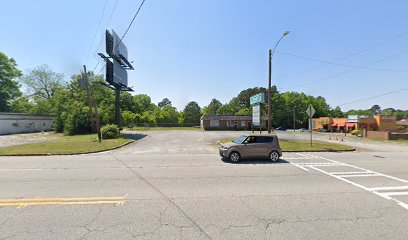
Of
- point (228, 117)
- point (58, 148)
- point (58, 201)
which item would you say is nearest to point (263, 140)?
point (58, 201)

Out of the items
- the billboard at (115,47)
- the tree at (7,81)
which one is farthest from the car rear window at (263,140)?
the tree at (7,81)

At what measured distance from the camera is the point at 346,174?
344 inches

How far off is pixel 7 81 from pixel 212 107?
236 ft

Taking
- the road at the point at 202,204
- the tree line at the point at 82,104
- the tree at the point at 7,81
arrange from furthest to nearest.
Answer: the tree at the point at 7,81
the tree line at the point at 82,104
the road at the point at 202,204

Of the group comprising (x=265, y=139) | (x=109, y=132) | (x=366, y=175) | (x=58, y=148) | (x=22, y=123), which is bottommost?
(x=366, y=175)

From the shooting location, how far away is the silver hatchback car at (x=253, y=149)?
11.2 meters

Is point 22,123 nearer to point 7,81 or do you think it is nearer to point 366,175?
point 7,81

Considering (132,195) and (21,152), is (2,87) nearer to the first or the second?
(21,152)

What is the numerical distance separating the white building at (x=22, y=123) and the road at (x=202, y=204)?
3794 centimetres

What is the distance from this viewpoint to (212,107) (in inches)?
Result: 3999

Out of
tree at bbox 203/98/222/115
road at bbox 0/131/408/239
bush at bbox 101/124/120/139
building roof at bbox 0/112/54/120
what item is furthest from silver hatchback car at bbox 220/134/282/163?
tree at bbox 203/98/222/115

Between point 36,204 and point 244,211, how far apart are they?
5093mm

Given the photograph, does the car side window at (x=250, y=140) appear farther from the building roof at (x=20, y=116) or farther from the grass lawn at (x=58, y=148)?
the building roof at (x=20, y=116)

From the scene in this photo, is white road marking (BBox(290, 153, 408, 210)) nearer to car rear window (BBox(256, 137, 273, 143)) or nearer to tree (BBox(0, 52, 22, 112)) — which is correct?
car rear window (BBox(256, 137, 273, 143))
